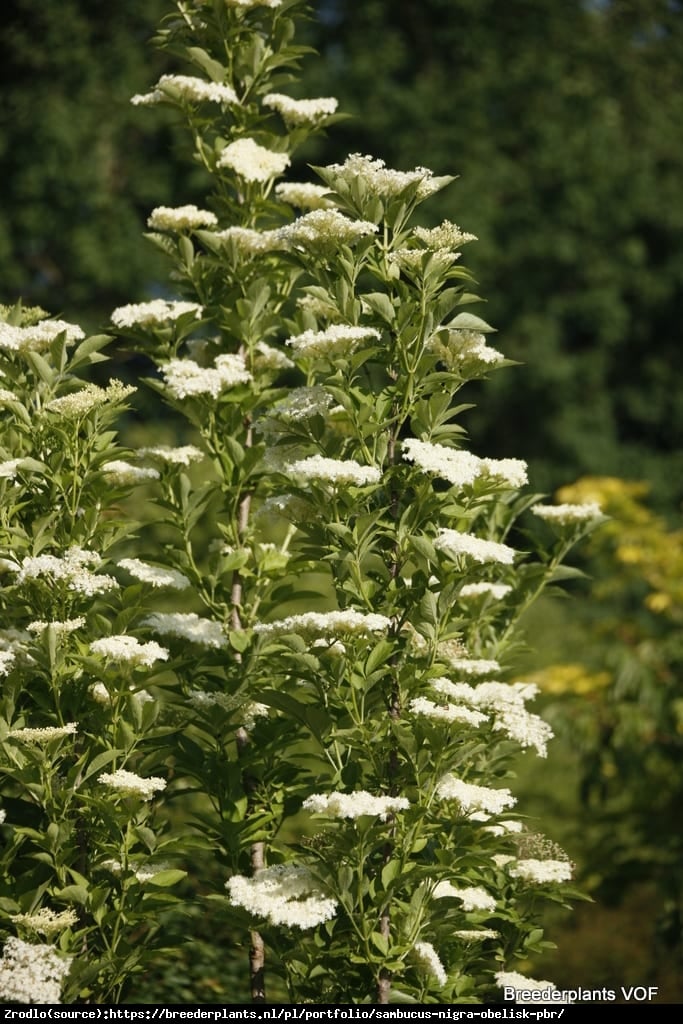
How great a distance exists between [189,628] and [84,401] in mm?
606

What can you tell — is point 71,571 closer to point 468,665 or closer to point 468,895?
point 468,665

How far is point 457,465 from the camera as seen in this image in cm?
260

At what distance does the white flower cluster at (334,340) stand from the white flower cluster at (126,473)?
20.7 inches

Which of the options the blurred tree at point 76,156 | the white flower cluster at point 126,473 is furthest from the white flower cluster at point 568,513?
the blurred tree at point 76,156

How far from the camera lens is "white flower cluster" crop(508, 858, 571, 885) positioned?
2828mm

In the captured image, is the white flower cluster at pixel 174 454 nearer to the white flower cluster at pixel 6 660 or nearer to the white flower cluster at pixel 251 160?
the white flower cluster at pixel 6 660

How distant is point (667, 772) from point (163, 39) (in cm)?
352

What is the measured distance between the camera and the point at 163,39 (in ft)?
11.5

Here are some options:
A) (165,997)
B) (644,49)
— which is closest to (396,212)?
(165,997)

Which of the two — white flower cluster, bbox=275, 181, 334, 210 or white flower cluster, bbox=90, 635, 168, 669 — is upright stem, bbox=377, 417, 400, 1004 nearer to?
white flower cluster, bbox=90, 635, 168, 669

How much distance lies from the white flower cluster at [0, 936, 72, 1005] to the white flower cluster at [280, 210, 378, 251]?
1.63 metres

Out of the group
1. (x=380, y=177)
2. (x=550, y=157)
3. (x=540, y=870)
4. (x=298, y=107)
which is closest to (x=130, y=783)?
(x=540, y=870)

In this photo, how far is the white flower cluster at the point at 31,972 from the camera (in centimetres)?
256

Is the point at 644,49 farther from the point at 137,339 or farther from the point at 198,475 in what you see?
the point at 137,339
